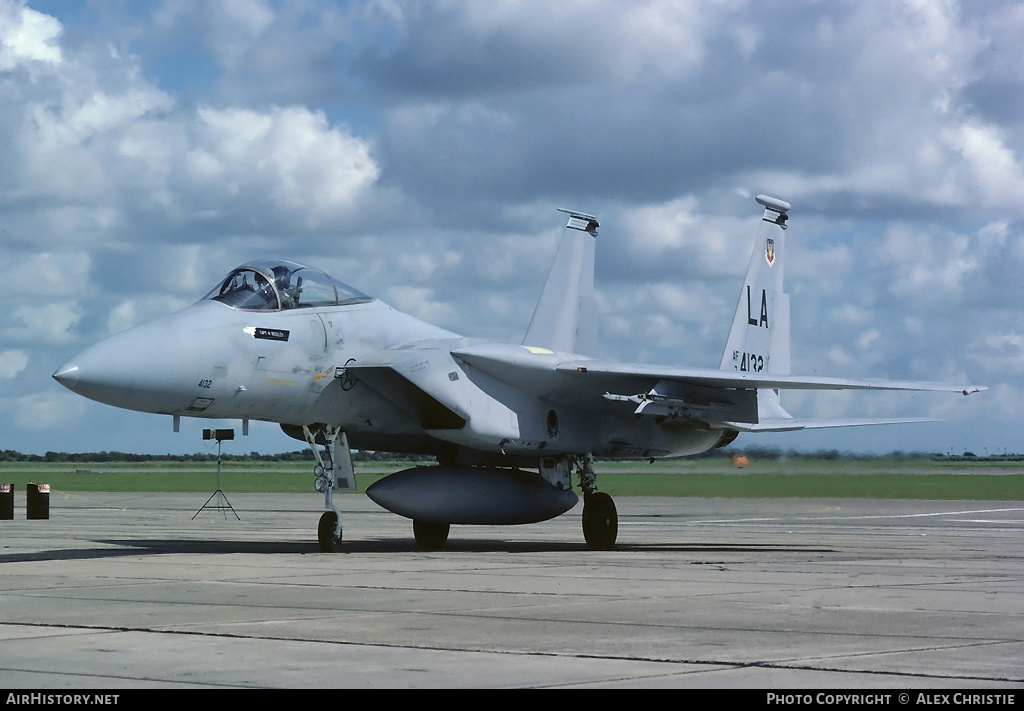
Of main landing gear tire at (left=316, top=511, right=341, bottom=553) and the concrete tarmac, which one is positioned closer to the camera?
the concrete tarmac

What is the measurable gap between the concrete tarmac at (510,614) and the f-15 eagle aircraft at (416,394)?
0.78 metres

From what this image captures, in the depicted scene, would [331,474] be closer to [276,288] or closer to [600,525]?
[276,288]

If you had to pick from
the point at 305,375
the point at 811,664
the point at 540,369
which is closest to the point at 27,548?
the point at 305,375

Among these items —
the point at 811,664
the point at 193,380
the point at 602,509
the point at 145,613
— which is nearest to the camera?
the point at 811,664

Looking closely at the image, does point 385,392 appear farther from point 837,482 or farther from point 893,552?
→ point 837,482

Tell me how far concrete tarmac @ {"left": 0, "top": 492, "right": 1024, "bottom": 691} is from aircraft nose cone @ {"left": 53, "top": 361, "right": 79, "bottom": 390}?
5.72ft

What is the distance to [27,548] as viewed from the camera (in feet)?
52.6

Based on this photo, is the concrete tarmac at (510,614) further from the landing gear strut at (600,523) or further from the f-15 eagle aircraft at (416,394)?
the f-15 eagle aircraft at (416,394)

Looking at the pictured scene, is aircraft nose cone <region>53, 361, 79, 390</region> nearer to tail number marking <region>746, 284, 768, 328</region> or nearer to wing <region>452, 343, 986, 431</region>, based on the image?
wing <region>452, 343, 986, 431</region>

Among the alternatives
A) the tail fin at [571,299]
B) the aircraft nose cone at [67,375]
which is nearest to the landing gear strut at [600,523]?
the tail fin at [571,299]

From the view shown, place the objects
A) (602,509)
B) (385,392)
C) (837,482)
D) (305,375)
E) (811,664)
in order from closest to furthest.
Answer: (811,664) → (305,375) → (385,392) → (602,509) → (837,482)

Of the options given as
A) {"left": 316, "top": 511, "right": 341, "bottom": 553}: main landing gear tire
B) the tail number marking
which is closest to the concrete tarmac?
{"left": 316, "top": 511, "right": 341, "bottom": 553}: main landing gear tire

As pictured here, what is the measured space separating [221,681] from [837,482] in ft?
63.9

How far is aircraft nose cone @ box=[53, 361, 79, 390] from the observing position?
11719 mm
